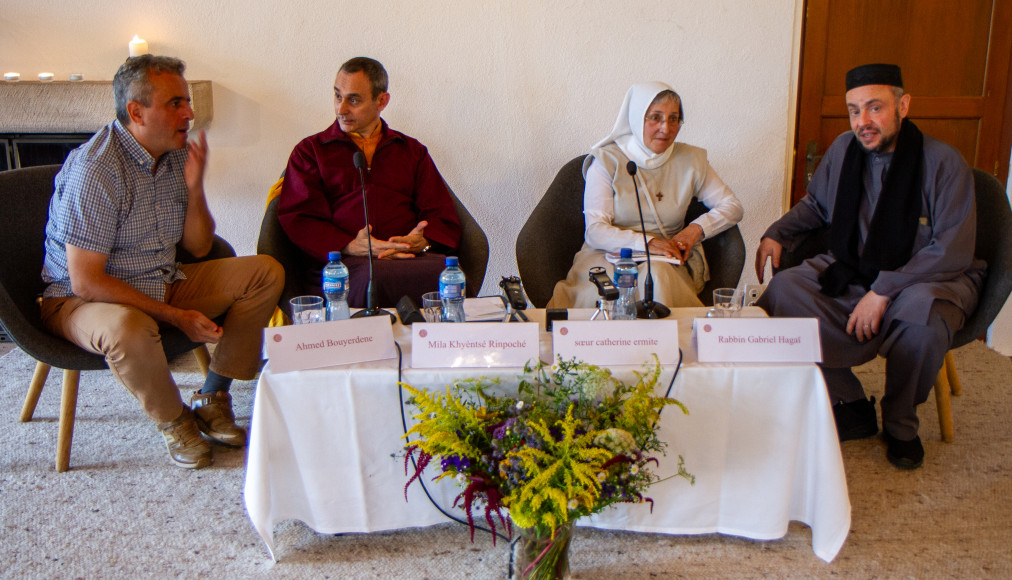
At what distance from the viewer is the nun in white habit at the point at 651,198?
3033mm

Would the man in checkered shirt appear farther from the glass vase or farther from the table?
the glass vase

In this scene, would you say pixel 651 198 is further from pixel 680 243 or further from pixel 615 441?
pixel 615 441

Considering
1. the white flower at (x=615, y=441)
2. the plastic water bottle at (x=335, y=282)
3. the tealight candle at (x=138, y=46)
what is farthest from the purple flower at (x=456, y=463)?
the tealight candle at (x=138, y=46)

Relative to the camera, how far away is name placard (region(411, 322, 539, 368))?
189cm

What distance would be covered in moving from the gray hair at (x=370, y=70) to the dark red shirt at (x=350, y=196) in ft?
0.58

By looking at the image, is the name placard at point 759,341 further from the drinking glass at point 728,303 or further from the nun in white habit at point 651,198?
the nun in white habit at point 651,198

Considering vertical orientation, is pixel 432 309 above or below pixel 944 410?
above

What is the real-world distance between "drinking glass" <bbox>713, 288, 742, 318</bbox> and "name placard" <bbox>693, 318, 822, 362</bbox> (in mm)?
305

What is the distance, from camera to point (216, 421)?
2.67 metres

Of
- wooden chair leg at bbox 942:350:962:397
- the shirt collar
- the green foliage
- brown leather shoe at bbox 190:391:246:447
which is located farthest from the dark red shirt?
wooden chair leg at bbox 942:350:962:397

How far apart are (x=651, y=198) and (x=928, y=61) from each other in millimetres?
1522

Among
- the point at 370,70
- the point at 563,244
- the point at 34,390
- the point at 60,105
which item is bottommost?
the point at 34,390

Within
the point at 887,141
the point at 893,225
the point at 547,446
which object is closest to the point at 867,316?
the point at 893,225

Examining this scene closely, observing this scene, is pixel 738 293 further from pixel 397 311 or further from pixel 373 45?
pixel 373 45
